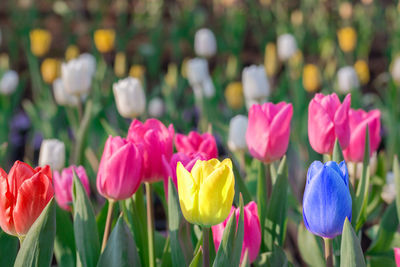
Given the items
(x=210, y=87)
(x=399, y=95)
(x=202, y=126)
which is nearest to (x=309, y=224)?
(x=202, y=126)

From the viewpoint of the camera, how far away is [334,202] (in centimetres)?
80

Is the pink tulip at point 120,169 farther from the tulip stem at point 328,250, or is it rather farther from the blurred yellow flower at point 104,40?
the blurred yellow flower at point 104,40

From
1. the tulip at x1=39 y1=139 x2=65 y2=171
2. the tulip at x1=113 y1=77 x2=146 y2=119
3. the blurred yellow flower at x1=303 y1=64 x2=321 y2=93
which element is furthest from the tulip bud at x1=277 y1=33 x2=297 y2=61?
the tulip at x1=39 y1=139 x2=65 y2=171

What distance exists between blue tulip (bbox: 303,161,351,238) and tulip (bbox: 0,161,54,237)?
391mm

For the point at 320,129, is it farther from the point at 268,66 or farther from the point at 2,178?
the point at 268,66

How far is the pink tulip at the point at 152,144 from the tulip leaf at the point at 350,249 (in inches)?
14.1

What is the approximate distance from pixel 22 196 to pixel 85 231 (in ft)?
0.56

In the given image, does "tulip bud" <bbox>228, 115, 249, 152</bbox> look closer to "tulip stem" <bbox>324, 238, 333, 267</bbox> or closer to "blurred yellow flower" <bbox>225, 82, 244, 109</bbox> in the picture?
"tulip stem" <bbox>324, 238, 333, 267</bbox>

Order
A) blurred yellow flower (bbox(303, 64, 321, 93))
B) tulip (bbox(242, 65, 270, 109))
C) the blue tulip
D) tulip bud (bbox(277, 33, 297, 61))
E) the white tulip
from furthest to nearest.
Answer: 1. tulip bud (bbox(277, 33, 297, 61))
2. blurred yellow flower (bbox(303, 64, 321, 93))
3. the white tulip
4. tulip (bbox(242, 65, 270, 109))
5. the blue tulip

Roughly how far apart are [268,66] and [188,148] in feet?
6.35

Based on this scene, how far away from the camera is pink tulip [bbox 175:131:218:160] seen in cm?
110

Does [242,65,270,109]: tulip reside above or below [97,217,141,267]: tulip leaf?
above

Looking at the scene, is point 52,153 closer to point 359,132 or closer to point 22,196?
point 22,196

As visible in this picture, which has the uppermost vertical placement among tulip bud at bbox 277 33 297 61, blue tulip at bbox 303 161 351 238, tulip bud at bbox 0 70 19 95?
tulip bud at bbox 277 33 297 61
